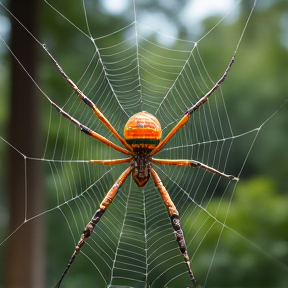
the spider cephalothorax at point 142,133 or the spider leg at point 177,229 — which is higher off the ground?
the spider cephalothorax at point 142,133

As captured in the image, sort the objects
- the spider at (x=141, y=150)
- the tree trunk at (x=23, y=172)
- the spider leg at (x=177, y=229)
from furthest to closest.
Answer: the tree trunk at (x=23, y=172) → the spider at (x=141, y=150) → the spider leg at (x=177, y=229)

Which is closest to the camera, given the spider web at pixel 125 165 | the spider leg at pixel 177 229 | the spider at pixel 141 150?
the spider leg at pixel 177 229

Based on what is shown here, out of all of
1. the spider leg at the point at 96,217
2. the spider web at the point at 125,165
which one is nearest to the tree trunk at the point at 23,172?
the spider web at the point at 125,165

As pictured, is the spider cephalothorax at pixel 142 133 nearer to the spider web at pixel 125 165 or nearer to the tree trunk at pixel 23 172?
the spider web at pixel 125 165

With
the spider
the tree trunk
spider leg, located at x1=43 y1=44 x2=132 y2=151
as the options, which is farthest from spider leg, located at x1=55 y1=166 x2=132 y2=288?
the tree trunk

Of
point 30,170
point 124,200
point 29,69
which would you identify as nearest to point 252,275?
point 124,200

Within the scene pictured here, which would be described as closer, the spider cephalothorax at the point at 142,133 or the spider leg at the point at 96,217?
the spider leg at the point at 96,217

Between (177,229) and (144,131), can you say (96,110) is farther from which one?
(177,229)

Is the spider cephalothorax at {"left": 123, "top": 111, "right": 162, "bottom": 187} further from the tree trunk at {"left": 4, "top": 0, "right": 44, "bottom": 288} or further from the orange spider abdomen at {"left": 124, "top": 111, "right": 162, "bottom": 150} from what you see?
the tree trunk at {"left": 4, "top": 0, "right": 44, "bottom": 288}
